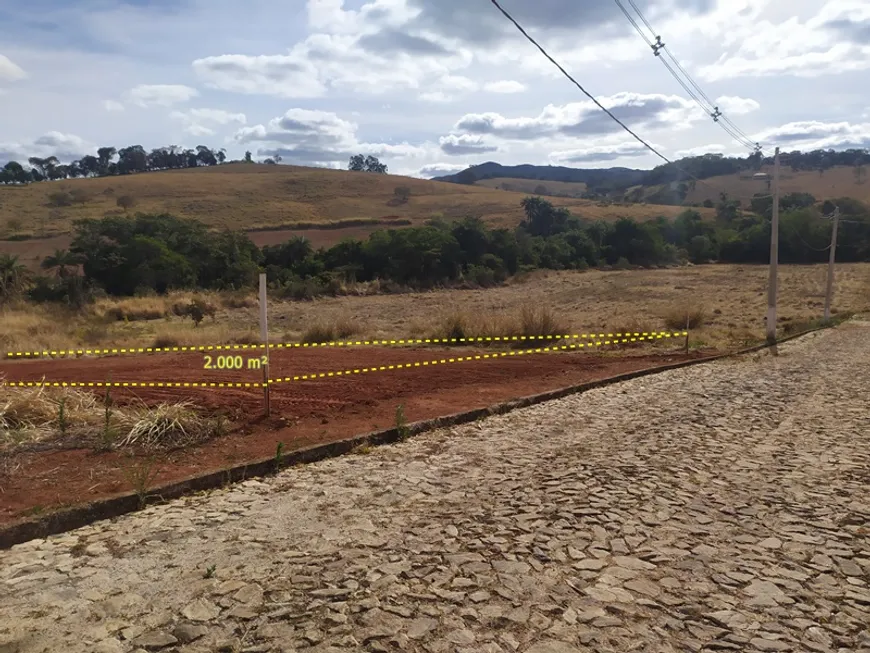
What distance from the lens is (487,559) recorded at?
4641mm

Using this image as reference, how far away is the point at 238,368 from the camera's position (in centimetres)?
1355

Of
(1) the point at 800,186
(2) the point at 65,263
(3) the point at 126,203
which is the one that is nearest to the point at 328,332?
(2) the point at 65,263

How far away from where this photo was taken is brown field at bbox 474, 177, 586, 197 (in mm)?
159950

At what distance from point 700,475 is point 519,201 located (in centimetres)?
9479

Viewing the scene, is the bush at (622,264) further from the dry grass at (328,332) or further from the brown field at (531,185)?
the brown field at (531,185)

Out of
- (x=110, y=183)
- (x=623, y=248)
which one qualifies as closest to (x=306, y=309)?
(x=623, y=248)

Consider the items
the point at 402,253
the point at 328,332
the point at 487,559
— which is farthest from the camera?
the point at 402,253

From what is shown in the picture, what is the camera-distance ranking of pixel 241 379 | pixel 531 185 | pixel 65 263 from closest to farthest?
pixel 241 379
pixel 65 263
pixel 531 185

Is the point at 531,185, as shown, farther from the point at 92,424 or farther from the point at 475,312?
the point at 92,424

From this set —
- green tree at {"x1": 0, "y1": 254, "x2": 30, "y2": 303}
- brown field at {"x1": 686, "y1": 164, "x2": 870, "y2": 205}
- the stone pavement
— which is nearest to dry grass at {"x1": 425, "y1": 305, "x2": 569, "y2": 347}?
the stone pavement

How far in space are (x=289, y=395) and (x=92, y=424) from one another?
111 inches

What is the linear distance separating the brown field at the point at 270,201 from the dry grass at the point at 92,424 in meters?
59.5

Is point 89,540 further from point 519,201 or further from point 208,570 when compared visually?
point 519,201

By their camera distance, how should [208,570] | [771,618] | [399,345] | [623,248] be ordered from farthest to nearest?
[623,248] < [399,345] < [208,570] < [771,618]
